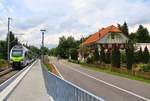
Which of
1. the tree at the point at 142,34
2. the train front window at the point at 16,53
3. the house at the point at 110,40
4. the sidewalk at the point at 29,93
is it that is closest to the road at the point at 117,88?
the sidewalk at the point at 29,93

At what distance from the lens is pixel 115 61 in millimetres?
60750

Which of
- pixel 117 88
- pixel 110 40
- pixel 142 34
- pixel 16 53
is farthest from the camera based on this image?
pixel 142 34

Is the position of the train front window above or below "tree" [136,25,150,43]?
below

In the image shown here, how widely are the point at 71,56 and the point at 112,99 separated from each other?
12718 centimetres

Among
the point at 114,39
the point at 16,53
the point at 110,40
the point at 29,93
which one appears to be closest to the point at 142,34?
the point at 110,40

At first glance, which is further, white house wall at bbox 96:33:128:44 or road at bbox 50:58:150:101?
white house wall at bbox 96:33:128:44

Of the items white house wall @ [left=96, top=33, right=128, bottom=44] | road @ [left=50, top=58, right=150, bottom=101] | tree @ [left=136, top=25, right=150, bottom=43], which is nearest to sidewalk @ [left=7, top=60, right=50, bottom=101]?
road @ [left=50, top=58, right=150, bottom=101]

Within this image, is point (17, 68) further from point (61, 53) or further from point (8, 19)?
point (61, 53)

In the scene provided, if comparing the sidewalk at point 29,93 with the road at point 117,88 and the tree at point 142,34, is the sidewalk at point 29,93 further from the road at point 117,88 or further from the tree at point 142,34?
the tree at point 142,34

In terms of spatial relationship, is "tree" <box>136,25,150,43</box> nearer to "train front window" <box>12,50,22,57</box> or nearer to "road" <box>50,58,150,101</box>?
"train front window" <box>12,50,22,57</box>

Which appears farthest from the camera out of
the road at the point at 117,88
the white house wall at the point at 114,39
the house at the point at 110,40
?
the white house wall at the point at 114,39

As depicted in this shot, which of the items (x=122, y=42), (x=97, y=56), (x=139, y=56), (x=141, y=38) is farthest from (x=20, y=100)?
(x=141, y=38)

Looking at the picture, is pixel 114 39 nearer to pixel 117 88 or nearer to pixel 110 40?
pixel 110 40

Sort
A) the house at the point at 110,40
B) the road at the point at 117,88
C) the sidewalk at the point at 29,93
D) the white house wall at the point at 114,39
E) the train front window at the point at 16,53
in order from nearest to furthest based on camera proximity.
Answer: the sidewalk at the point at 29,93 → the road at the point at 117,88 → the train front window at the point at 16,53 → the house at the point at 110,40 → the white house wall at the point at 114,39
